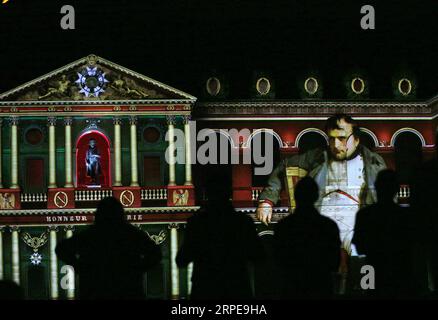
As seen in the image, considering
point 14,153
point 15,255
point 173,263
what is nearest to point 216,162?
point 173,263

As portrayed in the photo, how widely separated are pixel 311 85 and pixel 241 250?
2948 centimetres

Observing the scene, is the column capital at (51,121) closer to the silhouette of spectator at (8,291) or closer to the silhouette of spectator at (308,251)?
the silhouette of spectator at (308,251)

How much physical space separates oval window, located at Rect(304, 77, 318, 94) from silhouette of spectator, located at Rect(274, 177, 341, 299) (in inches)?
1154

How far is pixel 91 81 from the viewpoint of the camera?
1560 inches

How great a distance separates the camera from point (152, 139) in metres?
40.2

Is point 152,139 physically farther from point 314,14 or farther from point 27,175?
point 314,14

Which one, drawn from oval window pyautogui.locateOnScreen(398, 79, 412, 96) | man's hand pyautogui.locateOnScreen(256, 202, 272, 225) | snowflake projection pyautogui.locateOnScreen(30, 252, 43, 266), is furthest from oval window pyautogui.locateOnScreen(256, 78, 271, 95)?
snowflake projection pyautogui.locateOnScreen(30, 252, 43, 266)

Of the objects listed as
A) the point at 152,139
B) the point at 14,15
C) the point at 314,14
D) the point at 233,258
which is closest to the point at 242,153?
the point at 152,139

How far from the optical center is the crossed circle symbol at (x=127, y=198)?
39.6m

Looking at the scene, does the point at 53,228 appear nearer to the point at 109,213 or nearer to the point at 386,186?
the point at 109,213

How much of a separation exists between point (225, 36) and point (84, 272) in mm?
30361

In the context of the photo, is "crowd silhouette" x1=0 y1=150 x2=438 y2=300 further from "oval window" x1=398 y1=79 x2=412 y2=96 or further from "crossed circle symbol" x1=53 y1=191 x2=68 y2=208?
"oval window" x1=398 y1=79 x2=412 y2=96

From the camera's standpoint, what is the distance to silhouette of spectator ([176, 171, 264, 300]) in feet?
41.5
